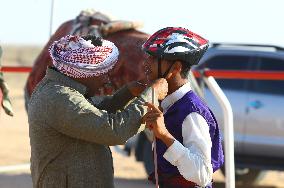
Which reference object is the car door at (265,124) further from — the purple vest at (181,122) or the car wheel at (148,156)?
the purple vest at (181,122)

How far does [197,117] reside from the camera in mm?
3635

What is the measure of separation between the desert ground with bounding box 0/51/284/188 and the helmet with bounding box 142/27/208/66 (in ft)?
18.0

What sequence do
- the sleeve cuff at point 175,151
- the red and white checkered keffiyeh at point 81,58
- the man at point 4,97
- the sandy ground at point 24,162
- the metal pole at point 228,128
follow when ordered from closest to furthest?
the sleeve cuff at point 175,151
the red and white checkered keffiyeh at point 81,58
the metal pole at point 228,128
the man at point 4,97
the sandy ground at point 24,162

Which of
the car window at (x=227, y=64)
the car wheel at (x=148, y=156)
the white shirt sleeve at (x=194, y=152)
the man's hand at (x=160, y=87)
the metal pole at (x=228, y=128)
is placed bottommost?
the car wheel at (x=148, y=156)

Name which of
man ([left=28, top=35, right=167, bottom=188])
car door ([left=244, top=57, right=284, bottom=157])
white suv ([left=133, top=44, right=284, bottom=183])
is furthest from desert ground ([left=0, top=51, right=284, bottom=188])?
man ([left=28, top=35, right=167, bottom=188])

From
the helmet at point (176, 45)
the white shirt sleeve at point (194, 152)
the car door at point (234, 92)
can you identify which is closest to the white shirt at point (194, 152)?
the white shirt sleeve at point (194, 152)

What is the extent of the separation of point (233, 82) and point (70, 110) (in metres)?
6.69

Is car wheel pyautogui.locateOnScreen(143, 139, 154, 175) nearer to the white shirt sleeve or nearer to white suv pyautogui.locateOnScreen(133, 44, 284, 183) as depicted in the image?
white suv pyautogui.locateOnScreen(133, 44, 284, 183)

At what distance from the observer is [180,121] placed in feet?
12.0

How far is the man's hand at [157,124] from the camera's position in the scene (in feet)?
11.6

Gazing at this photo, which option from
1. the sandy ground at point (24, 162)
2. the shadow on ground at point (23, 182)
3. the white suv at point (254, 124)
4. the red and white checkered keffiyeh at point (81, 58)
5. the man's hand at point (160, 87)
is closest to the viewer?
the man's hand at point (160, 87)

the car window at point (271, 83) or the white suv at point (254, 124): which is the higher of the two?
the car window at point (271, 83)

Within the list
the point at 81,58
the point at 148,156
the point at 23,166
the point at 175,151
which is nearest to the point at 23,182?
the point at 23,166

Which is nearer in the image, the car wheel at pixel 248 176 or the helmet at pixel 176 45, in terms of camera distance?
the helmet at pixel 176 45
